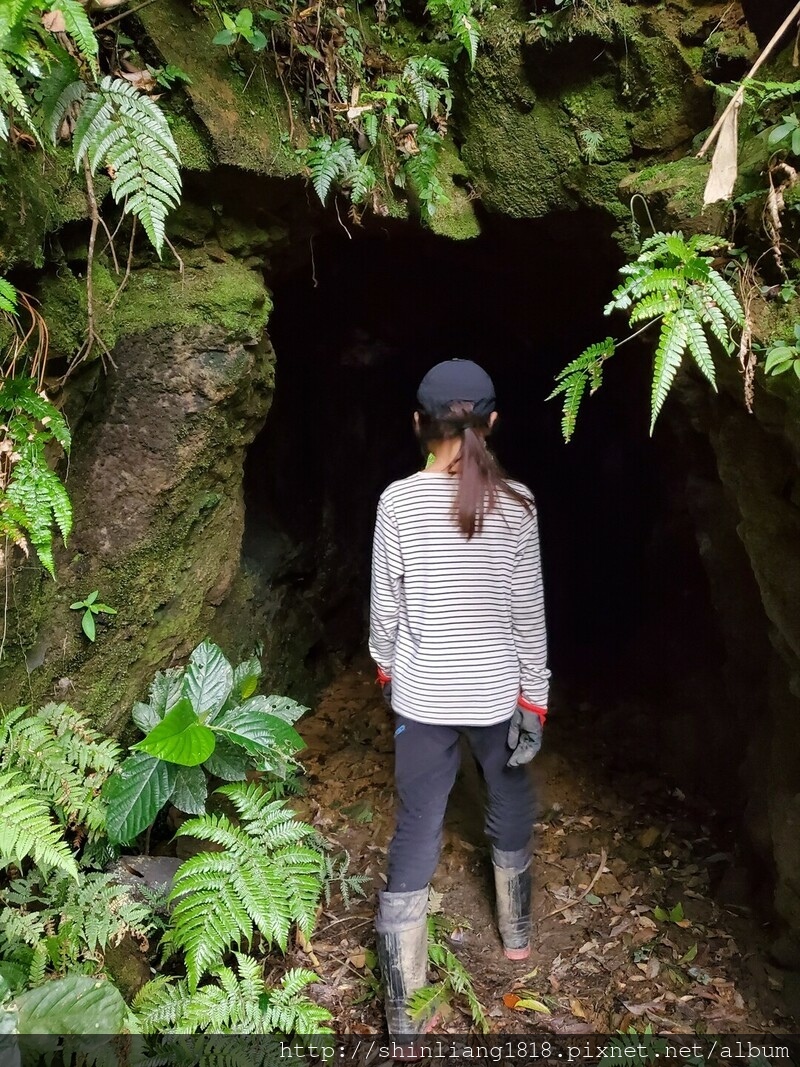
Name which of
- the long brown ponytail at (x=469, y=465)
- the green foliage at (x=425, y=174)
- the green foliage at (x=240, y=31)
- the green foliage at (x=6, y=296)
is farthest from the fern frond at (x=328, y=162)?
the green foliage at (x=6, y=296)

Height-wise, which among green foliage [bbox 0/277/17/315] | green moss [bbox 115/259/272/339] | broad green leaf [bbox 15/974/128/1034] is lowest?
broad green leaf [bbox 15/974/128/1034]

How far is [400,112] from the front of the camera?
3.32 m

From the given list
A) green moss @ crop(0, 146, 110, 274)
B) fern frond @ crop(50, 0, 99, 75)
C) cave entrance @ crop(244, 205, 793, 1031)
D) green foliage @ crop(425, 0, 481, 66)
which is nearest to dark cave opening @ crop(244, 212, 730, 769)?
cave entrance @ crop(244, 205, 793, 1031)

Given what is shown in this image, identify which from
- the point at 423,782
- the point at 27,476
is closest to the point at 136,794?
the point at 423,782

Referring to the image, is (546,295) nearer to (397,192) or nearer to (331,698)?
(397,192)

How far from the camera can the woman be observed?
260cm

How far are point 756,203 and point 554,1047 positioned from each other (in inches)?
134

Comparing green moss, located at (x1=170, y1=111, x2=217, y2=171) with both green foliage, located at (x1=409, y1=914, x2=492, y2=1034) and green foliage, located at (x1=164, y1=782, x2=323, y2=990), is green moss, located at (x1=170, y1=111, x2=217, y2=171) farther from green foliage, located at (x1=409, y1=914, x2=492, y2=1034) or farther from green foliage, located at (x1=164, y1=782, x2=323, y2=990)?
green foliage, located at (x1=409, y1=914, x2=492, y2=1034)

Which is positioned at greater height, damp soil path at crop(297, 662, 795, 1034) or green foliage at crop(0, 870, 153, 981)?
green foliage at crop(0, 870, 153, 981)

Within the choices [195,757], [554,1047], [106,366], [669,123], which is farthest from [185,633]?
[669,123]

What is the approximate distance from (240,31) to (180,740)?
284cm

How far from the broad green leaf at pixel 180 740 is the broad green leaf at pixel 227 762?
0.17m

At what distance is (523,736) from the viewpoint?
111 inches

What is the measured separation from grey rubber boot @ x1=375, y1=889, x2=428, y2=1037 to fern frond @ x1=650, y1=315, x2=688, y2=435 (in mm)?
2118
